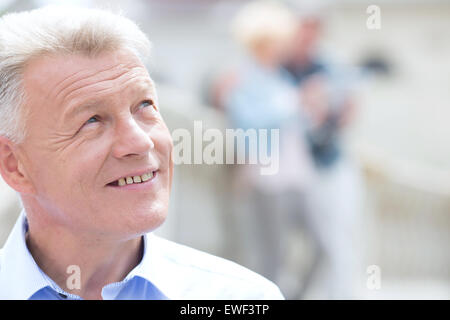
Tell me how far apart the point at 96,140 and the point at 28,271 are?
377 mm

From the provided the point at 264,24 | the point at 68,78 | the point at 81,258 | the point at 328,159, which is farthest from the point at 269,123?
the point at 68,78

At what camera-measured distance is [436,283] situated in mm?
5738

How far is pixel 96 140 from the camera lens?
1.53 meters

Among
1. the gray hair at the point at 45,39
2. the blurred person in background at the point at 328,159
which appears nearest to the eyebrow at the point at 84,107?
the gray hair at the point at 45,39

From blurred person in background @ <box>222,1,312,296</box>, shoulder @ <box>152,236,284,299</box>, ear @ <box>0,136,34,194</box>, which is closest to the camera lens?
ear @ <box>0,136,34,194</box>

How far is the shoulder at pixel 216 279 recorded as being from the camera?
1.72 meters

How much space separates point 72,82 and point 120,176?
0.77 ft

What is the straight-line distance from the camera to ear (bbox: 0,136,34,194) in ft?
5.31

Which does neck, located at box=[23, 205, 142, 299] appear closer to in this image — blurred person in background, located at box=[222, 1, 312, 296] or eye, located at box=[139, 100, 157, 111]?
eye, located at box=[139, 100, 157, 111]

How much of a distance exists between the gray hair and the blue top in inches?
12.1

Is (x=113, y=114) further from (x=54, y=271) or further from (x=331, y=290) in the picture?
(x=331, y=290)

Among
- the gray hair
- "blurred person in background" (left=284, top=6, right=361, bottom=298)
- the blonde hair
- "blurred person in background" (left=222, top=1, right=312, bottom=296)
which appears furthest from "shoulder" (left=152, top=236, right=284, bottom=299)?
the blonde hair

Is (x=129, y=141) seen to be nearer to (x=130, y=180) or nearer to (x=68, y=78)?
(x=130, y=180)
